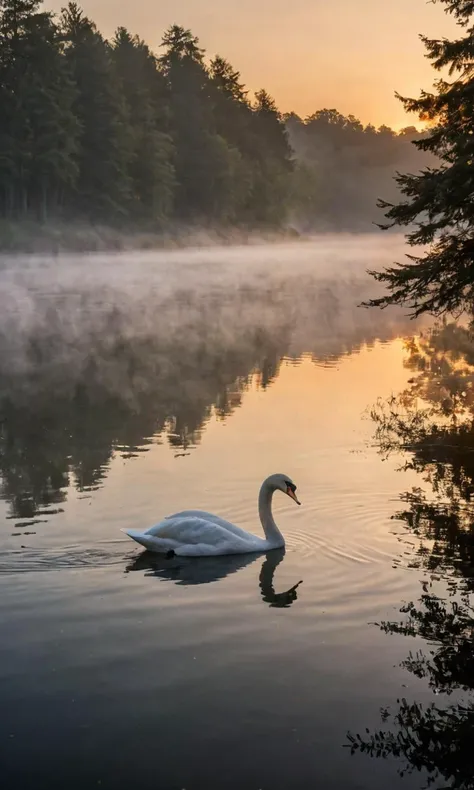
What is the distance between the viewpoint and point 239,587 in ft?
31.6

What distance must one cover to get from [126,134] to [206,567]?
8732cm

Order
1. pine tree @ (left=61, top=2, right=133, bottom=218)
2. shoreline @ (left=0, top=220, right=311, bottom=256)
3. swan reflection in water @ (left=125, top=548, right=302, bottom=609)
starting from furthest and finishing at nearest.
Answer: pine tree @ (left=61, top=2, right=133, bottom=218) < shoreline @ (left=0, top=220, right=311, bottom=256) < swan reflection in water @ (left=125, top=548, right=302, bottom=609)

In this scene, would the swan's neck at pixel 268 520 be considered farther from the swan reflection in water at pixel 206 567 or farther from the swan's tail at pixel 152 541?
the swan's tail at pixel 152 541

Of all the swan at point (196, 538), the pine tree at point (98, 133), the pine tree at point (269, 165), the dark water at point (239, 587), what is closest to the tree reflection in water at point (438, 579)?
the dark water at point (239, 587)

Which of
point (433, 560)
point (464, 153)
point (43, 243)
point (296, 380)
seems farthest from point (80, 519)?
point (43, 243)

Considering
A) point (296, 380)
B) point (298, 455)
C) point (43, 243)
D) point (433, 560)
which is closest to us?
point (433, 560)

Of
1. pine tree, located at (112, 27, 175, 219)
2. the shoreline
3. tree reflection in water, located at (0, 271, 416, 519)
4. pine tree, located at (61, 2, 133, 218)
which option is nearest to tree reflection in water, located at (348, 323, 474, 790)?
tree reflection in water, located at (0, 271, 416, 519)

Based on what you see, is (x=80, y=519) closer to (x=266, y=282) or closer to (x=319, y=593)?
(x=319, y=593)

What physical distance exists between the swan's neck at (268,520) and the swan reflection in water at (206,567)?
92mm

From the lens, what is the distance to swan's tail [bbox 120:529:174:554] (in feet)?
33.6

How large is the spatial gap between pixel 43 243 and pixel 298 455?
6225cm

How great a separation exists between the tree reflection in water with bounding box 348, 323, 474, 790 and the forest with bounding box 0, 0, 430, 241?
62.4 metres

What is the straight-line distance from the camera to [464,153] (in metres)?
15.7

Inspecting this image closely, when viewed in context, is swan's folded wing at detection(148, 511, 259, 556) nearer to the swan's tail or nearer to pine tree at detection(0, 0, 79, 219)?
the swan's tail
